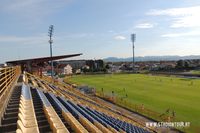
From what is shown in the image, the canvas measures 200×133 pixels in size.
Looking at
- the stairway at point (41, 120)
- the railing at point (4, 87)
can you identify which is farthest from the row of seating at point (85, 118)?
the railing at point (4, 87)

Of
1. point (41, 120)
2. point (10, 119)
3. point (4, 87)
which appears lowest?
point (41, 120)

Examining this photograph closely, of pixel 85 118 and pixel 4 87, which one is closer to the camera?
pixel 85 118

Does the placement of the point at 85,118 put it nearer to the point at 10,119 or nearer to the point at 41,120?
the point at 41,120

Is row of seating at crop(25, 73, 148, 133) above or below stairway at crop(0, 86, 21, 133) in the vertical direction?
below

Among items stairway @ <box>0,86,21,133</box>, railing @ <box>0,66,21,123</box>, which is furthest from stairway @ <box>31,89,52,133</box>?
railing @ <box>0,66,21,123</box>

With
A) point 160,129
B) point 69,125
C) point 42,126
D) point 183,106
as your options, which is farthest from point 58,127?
point 183,106

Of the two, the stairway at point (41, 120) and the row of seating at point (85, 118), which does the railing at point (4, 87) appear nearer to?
the stairway at point (41, 120)

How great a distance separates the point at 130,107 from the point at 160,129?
27.7 feet

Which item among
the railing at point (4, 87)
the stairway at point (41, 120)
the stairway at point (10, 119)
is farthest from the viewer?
the railing at point (4, 87)

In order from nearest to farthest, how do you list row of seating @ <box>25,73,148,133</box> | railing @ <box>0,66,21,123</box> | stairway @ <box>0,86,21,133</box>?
stairway @ <box>0,86,21,133</box> → row of seating @ <box>25,73,148,133</box> → railing @ <box>0,66,21,123</box>

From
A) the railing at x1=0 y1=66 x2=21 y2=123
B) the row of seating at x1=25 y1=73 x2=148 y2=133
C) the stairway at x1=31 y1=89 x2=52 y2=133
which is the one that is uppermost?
the railing at x1=0 y1=66 x2=21 y2=123

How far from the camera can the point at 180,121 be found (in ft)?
70.9

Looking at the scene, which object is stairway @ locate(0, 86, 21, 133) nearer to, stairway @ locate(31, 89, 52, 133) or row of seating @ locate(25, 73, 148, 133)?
stairway @ locate(31, 89, 52, 133)

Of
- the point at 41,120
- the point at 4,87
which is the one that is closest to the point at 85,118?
the point at 41,120
